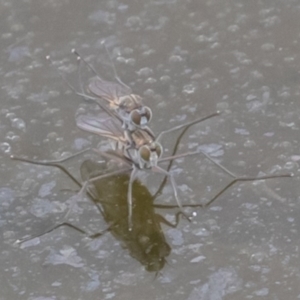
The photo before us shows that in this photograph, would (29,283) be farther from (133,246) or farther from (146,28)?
(146,28)

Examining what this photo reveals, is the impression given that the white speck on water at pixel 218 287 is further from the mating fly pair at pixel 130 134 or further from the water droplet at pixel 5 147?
the water droplet at pixel 5 147

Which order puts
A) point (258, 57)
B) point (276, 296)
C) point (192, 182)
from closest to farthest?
point (276, 296)
point (192, 182)
point (258, 57)

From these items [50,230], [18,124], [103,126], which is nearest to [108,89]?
[103,126]

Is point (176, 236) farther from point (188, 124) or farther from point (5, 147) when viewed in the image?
point (5, 147)

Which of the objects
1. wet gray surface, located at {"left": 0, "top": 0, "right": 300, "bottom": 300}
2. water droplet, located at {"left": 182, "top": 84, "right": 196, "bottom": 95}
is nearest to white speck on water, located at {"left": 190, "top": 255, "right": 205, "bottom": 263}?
wet gray surface, located at {"left": 0, "top": 0, "right": 300, "bottom": 300}

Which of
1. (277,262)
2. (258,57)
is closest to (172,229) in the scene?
(277,262)

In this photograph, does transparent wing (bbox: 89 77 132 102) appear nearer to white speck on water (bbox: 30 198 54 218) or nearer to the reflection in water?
the reflection in water
